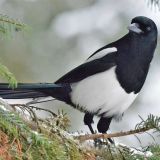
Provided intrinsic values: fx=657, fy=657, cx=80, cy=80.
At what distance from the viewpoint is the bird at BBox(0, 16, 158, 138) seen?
8.57ft

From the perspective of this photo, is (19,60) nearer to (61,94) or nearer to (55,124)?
(61,94)

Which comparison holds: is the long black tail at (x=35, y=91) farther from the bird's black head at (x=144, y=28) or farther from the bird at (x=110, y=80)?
the bird's black head at (x=144, y=28)

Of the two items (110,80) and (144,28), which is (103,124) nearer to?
(110,80)

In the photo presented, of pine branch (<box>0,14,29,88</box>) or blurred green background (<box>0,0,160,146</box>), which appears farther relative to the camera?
blurred green background (<box>0,0,160,146</box>)

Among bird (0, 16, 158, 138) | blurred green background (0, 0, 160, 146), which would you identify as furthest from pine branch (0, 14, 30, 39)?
blurred green background (0, 0, 160, 146)

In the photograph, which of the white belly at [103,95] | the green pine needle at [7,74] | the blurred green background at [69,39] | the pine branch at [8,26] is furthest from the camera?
the blurred green background at [69,39]

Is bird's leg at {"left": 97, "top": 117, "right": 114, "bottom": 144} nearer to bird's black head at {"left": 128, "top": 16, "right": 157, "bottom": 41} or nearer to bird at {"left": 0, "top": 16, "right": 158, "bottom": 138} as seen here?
bird at {"left": 0, "top": 16, "right": 158, "bottom": 138}

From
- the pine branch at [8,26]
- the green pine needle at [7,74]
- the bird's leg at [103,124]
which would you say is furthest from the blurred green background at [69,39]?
the green pine needle at [7,74]

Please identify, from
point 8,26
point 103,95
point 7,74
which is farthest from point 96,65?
point 7,74

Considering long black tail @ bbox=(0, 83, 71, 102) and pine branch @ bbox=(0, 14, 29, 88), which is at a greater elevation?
long black tail @ bbox=(0, 83, 71, 102)

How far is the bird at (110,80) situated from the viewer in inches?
103

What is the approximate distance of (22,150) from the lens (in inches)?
50.7

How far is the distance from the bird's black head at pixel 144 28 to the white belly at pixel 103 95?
21 centimetres

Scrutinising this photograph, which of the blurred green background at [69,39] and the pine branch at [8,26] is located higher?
the blurred green background at [69,39]
